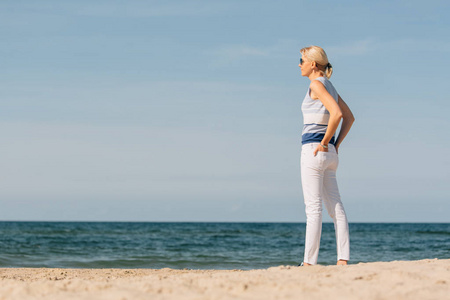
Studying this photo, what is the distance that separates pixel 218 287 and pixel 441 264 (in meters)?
2.18

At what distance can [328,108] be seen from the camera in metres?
4.48

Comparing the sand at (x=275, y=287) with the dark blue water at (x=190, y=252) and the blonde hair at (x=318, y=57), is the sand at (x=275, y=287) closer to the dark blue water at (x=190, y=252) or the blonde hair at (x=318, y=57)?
the blonde hair at (x=318, y=57)

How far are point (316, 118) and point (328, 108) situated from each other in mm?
204

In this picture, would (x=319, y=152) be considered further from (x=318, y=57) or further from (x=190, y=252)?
(x=190, y=252)

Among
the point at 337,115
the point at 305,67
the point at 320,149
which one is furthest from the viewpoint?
the point at 305,67

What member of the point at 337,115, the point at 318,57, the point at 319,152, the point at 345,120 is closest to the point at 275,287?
the point at 319,152

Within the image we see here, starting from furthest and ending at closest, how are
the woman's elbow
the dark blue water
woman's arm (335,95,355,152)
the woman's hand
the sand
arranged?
the dark blue water < woman's arm (335,95,355,152) < the woman's hand < the woman's elbow < the sand

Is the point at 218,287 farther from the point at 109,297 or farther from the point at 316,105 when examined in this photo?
the point at 316,105

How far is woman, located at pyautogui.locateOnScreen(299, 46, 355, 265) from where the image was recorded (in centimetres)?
454

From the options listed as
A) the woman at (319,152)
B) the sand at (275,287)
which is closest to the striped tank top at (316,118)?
the woman at (319,152)

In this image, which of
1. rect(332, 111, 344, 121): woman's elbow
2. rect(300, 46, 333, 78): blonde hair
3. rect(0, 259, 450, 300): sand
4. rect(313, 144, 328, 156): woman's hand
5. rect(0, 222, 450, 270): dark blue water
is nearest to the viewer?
rect(0, 259, 450, 300): sand

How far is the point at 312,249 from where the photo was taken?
183 inches

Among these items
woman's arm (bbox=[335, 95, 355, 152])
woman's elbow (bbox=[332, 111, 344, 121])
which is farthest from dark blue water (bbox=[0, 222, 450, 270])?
woman's elbow (bbox=[332, 111, 344, 121])

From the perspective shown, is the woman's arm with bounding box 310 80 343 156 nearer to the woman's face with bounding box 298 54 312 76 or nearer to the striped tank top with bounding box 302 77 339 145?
the striped tank top with bounding box 302 77 339 145
